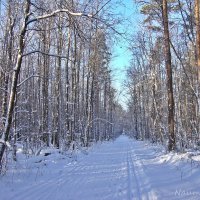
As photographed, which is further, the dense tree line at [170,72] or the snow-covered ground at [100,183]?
the dense tree line at [170,72]

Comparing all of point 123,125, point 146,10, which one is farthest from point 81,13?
point 123,125

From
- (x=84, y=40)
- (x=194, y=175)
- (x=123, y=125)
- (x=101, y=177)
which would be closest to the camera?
(x=84, y=40)

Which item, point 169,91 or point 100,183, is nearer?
point 100,183

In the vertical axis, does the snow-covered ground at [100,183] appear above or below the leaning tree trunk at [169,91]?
below

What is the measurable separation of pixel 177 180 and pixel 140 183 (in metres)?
1.29

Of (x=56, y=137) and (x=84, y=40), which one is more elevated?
(x=84, y=40)

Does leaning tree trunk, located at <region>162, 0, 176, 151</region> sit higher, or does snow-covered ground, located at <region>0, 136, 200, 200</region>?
leaning tree trunk, located at <region>162, 0, 176, 151</region>

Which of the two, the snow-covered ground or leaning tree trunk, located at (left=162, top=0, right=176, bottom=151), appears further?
leaning tree trunk, located at (left=162, top=0, right=176, bottom=151)

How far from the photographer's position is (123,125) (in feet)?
520

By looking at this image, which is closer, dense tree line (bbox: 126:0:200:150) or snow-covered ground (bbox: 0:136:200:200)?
snow-covered ground (bbox: 0:136:200:200)

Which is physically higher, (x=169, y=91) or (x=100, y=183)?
(x=169, y=91)

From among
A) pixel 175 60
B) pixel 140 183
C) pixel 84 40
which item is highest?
pixel 175 60

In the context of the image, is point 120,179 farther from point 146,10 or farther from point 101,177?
point 146,10

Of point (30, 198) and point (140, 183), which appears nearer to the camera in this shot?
point (30, 198)
